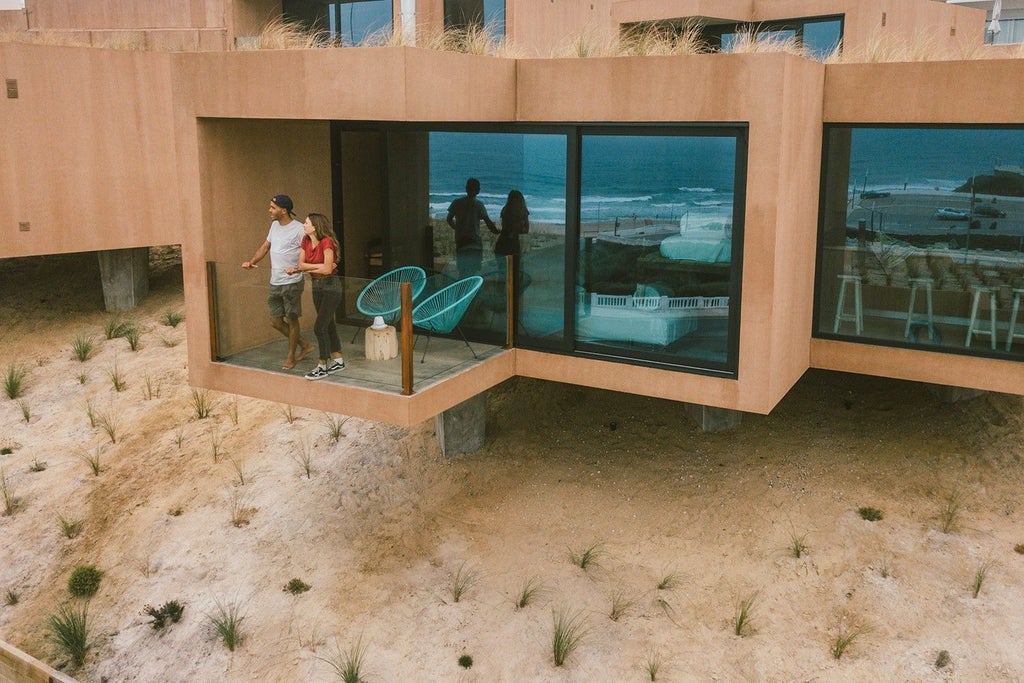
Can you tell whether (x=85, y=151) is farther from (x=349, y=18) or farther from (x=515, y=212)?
(x=515, y=212)

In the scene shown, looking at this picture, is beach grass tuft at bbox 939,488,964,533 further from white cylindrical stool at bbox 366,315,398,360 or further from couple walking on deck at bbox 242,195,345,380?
couple walking on deck at bbox 242,195,345,380

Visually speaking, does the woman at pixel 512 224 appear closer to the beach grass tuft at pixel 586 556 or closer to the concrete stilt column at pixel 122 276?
the beach grass tuft at pixel 586 556

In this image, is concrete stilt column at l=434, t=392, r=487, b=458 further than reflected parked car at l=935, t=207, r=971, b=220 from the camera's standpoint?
Yes

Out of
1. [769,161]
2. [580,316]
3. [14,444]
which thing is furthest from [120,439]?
[769,161]

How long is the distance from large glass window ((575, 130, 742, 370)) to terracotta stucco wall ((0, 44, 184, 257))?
769 cm

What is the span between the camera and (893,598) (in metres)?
10.6

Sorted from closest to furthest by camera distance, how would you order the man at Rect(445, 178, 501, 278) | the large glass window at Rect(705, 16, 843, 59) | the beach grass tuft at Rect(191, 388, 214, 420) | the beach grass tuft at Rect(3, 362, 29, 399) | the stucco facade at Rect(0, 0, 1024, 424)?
1. the stucco facade at Rect(0, 0, 1024, 424)
2. the man at Rect(445, 178, 501, 278)
3. the large glass window at Rect(705, 16, 843, 59)
4. the beach grass tuft at Rect(191, 388, 214, 420)
5. the beach grass tuft at Rect(3, 362, 29, 399)

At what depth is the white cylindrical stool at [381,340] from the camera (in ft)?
30.7

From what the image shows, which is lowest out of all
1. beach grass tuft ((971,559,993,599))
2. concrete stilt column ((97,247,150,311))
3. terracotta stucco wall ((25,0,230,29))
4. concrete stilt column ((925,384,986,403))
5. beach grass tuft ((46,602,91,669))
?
beach grass tuft ((46,602,91,669))

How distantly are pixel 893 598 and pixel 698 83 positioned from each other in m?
5.44

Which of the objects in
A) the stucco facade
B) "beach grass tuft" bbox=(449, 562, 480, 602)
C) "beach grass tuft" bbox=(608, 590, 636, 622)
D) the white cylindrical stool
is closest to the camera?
the stucco facade

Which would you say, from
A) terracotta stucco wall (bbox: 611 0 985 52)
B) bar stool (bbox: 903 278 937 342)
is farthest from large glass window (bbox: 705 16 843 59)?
bar stool (bbox: 903 278 937 342)

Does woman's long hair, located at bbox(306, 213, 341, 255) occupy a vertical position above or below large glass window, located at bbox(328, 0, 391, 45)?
below

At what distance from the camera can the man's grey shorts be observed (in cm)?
962
